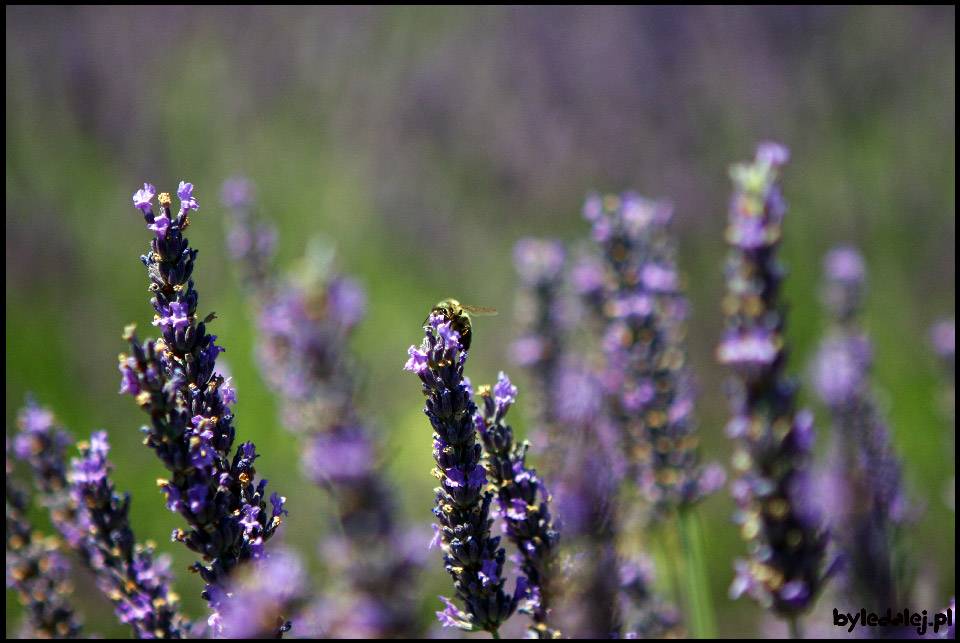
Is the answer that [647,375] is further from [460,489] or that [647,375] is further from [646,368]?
[460,489]

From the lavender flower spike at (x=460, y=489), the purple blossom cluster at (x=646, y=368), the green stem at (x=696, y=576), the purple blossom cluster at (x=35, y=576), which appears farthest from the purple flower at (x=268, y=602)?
the purple blossom cluster at (x=646, y=368)

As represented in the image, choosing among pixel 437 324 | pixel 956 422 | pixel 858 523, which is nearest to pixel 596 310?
pixel 956 422

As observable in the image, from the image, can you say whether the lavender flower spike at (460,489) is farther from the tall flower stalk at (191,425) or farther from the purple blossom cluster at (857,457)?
the purple blossom cluster at (857,457)

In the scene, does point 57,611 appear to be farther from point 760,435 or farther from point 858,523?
point 858,523

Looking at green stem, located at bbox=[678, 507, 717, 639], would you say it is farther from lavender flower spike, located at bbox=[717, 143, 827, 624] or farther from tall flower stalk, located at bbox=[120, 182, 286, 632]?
tall flower stalk, located at bbox=[120, 182, 286, 632]

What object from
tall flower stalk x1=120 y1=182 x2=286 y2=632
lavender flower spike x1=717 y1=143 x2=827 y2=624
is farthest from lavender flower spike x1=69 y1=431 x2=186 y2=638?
lavender flower spike x1=717 y1=143 x2=827 y2=624

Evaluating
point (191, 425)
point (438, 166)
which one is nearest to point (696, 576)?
point (191, 425)
